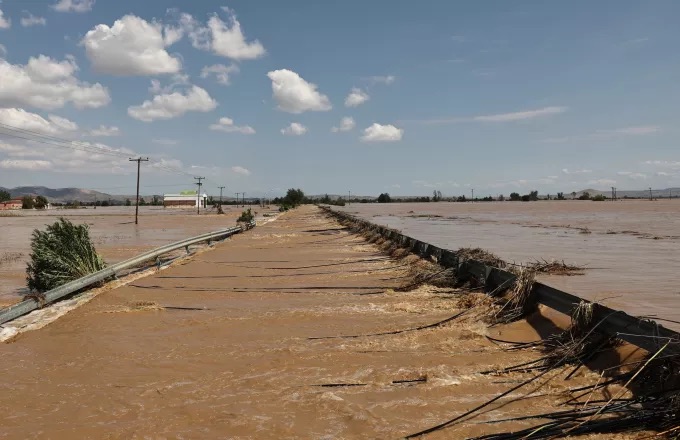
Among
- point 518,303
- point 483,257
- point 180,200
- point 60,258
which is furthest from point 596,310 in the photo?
point 180,200

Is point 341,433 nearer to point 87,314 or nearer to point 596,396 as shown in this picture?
point 596,396

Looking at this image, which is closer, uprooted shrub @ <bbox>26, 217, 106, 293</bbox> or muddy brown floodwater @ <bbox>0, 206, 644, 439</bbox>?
muddy brown floodwater @ <bbox>0, 206, 644, 439</bbox>

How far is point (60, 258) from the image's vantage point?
1123cm

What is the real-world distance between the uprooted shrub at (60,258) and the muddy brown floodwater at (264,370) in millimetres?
2564

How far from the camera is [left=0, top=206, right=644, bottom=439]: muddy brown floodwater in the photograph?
4012mm

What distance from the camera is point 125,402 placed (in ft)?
14.7

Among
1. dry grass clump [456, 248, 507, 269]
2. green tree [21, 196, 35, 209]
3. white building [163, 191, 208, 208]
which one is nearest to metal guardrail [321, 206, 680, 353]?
dry grass clump [456, 248, 507, 269]

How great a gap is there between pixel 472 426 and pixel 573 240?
18.7 meters

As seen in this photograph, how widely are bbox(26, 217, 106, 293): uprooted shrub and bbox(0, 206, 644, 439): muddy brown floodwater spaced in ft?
8.41

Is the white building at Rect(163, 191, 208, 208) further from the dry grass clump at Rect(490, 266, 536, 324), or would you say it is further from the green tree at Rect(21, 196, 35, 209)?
the dry grass clump at Rect(490, 266, 536, 324)

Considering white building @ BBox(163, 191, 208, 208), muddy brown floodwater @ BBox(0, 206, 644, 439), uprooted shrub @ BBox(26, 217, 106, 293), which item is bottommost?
muddy brown floodwater @ BBox(0, 206, 644, 439)

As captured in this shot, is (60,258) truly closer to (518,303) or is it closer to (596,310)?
(518,303)

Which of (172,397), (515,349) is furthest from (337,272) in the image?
(172,397)

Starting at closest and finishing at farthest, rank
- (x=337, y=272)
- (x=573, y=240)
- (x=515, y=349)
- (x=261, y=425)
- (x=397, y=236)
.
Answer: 1. (x=261, y=425)
2. (x=515, y=349)
3. (x=337, y=272)
4. (x=397, y=236)
5. (x=573, y=240)
